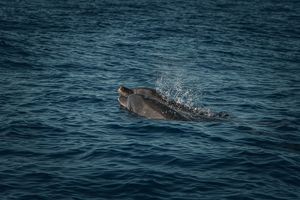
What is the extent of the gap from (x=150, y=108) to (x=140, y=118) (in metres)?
0.61

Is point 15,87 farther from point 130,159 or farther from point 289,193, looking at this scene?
point 289,193

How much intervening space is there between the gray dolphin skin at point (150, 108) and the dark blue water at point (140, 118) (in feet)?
1.71

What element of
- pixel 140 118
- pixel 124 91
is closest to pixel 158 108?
pixel 140 118

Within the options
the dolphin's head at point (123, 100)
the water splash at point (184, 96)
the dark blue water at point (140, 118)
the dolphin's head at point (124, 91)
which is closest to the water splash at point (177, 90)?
the water splash at point (184, 96)

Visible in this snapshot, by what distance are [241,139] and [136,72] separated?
1183 cm

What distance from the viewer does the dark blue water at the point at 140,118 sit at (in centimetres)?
1488

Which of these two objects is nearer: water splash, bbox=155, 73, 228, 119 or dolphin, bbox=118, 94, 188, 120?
dolphin, bbox=118, 94, 188, 120

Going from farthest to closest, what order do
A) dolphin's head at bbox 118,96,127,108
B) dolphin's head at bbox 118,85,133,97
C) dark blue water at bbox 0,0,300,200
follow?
dolphin's head at bbox 118,96,127,108, dolphin's head at bbox 118,85,133,97, dark blue water at bbox 0,0,300,200

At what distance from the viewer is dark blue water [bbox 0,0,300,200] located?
14875mm

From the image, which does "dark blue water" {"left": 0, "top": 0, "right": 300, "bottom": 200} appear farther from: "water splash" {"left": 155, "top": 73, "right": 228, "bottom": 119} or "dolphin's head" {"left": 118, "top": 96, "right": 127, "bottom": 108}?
"dolphin's head" {"left": 118, "top": 96, "right": 127, "bottom": 108}

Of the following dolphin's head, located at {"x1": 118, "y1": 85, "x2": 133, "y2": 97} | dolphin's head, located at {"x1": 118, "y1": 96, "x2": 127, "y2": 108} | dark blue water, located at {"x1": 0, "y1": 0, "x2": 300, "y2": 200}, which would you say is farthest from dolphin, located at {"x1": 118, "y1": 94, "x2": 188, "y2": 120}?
dolphin's head, located at {"x1": 118, "y1": 96, "x2": 127, "y2": 108}

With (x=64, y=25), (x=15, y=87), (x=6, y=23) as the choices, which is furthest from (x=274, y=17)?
(x=15, y=87)

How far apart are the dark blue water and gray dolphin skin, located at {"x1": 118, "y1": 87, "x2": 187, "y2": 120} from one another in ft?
1.71

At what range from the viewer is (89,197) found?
13.7 meters
